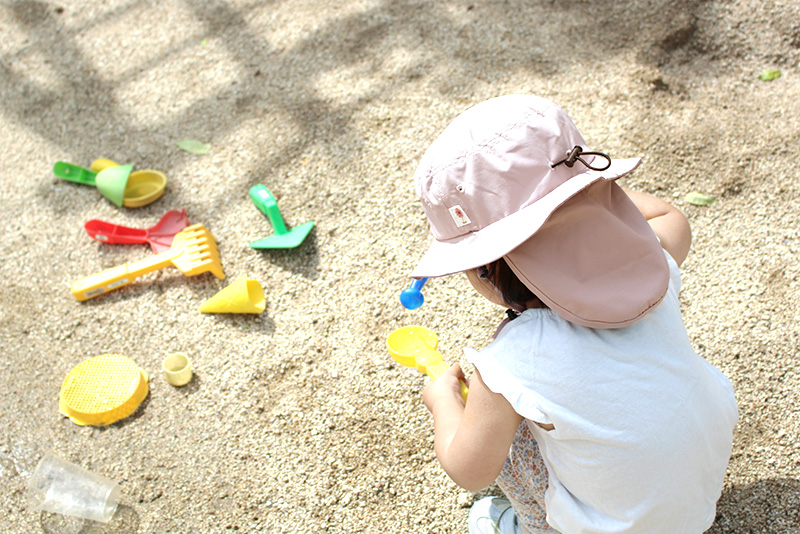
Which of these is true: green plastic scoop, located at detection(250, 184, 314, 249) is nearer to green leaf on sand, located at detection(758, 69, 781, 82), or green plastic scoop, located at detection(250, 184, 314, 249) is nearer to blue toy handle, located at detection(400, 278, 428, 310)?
blue toy handle, located at detection(400, 278, 428, 310)

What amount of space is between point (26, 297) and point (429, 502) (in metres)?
1.29

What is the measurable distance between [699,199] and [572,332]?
1.18m

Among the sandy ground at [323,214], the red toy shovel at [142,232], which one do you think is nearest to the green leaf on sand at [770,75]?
the sandy ground at [323,214]

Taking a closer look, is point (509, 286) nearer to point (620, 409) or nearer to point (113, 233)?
point (620, 409)

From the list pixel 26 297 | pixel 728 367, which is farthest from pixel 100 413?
pixel 728 367

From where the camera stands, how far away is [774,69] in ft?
7.13

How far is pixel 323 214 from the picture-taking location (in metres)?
1.98

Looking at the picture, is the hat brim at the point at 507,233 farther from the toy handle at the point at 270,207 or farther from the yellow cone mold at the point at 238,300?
the toy handle at the point at 270,207

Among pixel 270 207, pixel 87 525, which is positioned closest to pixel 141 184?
pixel 270 207

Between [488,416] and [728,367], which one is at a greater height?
[488,416]

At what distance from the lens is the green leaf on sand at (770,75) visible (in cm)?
215

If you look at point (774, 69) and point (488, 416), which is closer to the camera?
point (488, 416)

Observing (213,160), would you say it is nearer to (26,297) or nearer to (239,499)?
(26,297)

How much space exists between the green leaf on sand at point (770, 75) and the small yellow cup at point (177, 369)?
1.99 m
